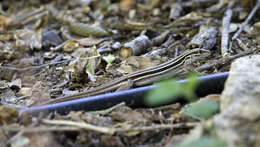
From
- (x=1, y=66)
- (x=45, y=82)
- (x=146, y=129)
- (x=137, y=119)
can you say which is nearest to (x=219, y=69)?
(x=137, y=119)

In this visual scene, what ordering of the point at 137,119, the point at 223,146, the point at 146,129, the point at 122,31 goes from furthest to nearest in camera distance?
the point at 122,31 < the point at 137,119 < the point at 146,129 < the point at 223,146

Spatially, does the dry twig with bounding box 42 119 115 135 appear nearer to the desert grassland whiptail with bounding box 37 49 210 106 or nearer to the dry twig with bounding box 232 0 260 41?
the desert grassland whiptail with bounding box 37 49 210 106

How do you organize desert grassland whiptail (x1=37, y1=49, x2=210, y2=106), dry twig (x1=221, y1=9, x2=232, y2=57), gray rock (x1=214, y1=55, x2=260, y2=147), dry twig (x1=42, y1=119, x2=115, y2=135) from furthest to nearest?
dry twig (x1=221, y1=9, x2=232, y2=57), desert grassland whiptail (x1=37, y1=49, x2=210, y2=106), dry twig (x1=42, y1=119, x2=115, y2=135), gray rock (x1=214, y1=55, x2=260, y2=147)

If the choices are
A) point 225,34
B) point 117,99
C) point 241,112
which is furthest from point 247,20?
point 241,112

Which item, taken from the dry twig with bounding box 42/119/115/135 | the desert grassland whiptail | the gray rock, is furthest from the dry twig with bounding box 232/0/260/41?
the dry twig with bounding box 42/119/115/135

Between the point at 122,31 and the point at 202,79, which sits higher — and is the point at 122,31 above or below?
above

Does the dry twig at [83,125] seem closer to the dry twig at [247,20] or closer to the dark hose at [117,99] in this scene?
the dark hose at [117,99]

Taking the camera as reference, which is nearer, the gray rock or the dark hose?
the gray rock

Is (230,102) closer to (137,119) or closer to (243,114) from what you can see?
(243,114)
